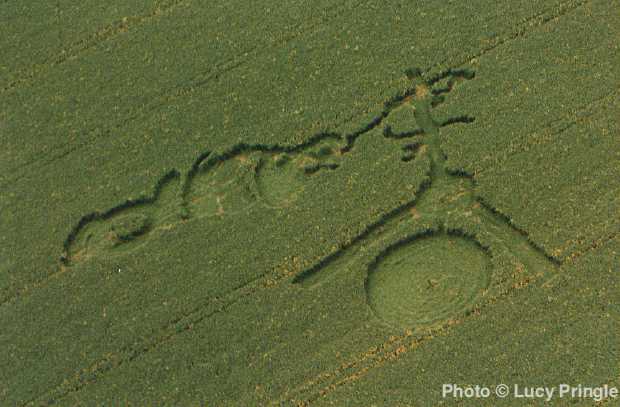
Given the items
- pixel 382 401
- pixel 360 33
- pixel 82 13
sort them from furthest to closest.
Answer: pixel 82 13
pixel 360 33
pixel 382 401

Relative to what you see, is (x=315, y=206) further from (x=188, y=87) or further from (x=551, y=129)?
(x=551, y=129)

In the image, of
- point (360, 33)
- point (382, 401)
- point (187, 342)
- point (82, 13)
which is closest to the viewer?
point (382, 401)

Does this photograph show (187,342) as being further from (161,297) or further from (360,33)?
A: (360,33)

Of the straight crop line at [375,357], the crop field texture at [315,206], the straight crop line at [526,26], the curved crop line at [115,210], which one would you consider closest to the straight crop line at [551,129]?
the crop field texture at [315,206]

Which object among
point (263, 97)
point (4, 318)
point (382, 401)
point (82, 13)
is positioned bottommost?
point (382, 401)

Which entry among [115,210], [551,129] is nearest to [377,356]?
[551,129]

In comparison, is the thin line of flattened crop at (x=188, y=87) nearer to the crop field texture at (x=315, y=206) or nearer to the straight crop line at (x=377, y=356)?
the crop field texture at (x=315, y=206)

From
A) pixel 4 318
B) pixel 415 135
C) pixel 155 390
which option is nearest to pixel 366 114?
pixel 415 135
